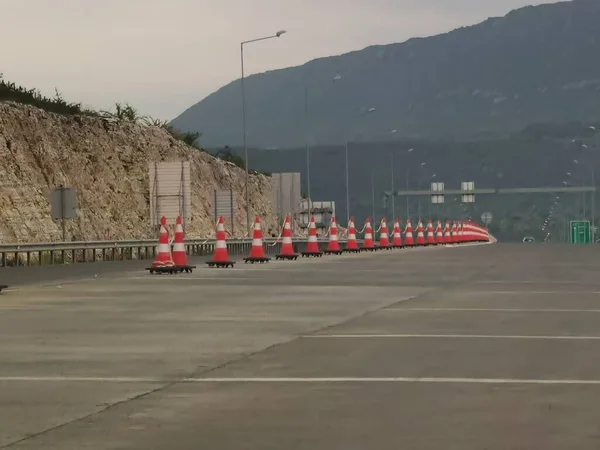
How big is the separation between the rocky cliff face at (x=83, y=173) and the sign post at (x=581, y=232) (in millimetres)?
93247

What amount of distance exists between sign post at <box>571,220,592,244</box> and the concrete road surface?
14511 cm

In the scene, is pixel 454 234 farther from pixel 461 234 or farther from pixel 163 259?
pixel 163 259

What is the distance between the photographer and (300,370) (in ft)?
38.1

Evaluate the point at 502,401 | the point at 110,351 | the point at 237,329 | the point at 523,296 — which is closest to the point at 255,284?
the point at 523,296

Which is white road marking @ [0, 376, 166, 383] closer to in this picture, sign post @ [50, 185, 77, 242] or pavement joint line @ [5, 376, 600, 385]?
pavement joint line @ [5, 376, 600, 385]

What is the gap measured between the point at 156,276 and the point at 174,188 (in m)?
24.2

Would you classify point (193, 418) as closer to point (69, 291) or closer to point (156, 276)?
point (69, 291)

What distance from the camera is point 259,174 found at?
99.7 metres

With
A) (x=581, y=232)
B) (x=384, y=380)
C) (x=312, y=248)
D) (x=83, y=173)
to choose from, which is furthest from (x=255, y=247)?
(x=581, y=232)

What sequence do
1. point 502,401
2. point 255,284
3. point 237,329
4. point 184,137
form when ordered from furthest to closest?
point 184,137 < point 255,284 < point 237,329 < point 502,401

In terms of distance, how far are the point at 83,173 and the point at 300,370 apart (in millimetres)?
52606

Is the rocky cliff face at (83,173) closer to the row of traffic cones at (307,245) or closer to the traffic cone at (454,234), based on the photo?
the row of traffic cones at (307,245)

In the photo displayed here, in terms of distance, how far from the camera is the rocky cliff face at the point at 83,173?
54.8 m

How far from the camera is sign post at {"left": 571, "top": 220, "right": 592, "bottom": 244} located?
165875 millimetres
